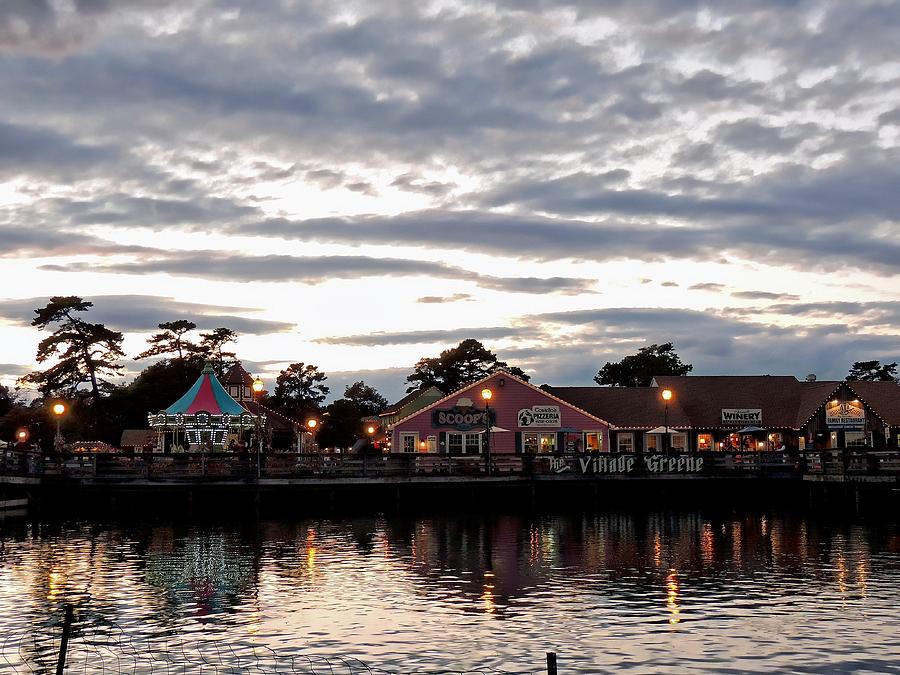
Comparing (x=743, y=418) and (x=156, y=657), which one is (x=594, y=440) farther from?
(x=156, y=657)

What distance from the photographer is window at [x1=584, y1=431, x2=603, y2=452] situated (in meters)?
76.4

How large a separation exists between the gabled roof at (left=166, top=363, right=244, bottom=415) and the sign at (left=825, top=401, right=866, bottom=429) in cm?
4142

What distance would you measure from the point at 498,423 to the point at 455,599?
47956 millimetres

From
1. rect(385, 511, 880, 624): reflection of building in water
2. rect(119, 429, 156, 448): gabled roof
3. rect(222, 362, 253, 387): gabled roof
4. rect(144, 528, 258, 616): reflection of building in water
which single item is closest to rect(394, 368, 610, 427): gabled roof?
rect(385, 511, 880, 624): reflection of building in water

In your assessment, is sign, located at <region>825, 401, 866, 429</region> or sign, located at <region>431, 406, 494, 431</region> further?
sign, located at <region>825, 401, 866, 429</region>

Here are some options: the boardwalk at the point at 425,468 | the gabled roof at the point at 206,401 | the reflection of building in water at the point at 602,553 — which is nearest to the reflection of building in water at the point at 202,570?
the reflection of building in water at the point at 602,553

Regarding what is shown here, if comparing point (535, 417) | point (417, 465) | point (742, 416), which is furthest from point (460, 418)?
point (742, 416)

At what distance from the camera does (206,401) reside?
218 feet

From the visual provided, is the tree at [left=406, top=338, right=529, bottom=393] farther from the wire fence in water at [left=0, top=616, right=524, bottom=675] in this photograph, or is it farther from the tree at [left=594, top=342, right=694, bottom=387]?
the wire fence in water at [left=0, top=616, right=524, bottom=675]

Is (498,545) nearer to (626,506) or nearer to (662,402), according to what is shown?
(626,506)

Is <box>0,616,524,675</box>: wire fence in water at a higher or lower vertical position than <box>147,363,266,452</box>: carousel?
lower

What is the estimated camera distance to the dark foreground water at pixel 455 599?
20781 millimetres

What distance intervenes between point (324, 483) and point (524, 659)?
3481cm

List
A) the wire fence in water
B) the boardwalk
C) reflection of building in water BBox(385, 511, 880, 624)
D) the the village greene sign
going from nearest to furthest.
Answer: the wire fence in water < reflection of building in water BBox(385, 511, 880, 624) < the boardwalk < the the village greene sign
